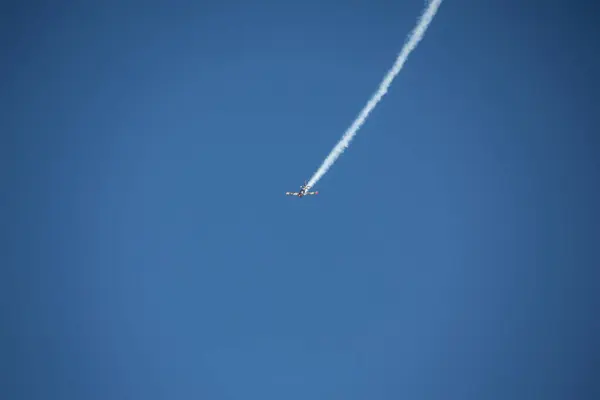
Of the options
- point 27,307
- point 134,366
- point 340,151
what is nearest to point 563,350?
point 340,151

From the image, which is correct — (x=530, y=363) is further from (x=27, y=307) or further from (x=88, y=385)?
(x=27, y=307)

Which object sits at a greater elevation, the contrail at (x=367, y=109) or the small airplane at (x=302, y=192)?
the contrail at (x=367, y=109)

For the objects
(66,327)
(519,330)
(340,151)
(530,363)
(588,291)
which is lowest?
(530,363)

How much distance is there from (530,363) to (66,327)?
2549cm

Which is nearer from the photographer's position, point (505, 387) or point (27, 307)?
point (505, 387)

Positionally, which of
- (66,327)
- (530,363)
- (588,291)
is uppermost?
(66,327)

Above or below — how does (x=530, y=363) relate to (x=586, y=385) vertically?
above

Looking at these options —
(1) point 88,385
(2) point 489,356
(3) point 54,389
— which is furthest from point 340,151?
(3) point 54,389

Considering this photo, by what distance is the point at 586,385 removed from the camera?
63.3 feet

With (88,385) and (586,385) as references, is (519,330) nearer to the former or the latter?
(586,385)

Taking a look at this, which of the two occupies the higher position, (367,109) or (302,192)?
(367,109)

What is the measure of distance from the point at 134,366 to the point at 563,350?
76.3 feet

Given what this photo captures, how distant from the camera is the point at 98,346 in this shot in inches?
798

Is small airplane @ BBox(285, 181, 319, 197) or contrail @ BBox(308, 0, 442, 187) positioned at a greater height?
contrail @ BBox(308, 0, 442, 187)
